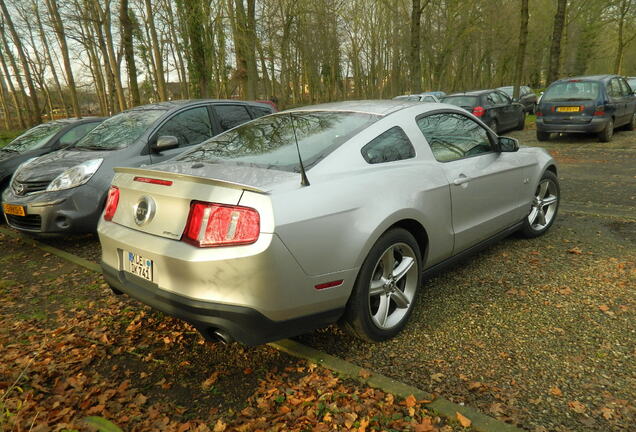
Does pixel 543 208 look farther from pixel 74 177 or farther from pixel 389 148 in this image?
pixel 74 177

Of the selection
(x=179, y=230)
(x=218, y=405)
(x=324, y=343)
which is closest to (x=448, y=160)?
(x=324, y=343)

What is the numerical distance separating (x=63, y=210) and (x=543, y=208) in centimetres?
540

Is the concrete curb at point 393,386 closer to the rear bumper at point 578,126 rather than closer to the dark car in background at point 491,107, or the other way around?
Result: the rear bumper at point 578,126

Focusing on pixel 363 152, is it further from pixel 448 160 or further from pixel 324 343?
pixel 324 343

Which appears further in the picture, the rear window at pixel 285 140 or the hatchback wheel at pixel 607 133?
the hatchback wheel at pixel 607 133

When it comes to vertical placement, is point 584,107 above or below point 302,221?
below

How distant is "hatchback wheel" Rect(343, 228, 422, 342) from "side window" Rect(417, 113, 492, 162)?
871 millimetres

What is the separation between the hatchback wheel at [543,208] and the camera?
4.82 meters

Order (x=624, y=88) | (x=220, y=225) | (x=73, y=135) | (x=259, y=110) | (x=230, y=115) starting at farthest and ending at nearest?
(x=624, y=88)
(x=73, y=135)
(x=259, y=110)
(x=230, y=115)
(x=220, y=225)

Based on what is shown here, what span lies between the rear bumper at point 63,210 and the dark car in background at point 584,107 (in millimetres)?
10765

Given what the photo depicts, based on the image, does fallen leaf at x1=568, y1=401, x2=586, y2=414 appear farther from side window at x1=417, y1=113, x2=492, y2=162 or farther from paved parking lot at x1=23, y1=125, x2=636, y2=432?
side window at x1=417, y1=113, x2=492, y2=162

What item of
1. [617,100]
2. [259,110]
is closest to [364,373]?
[259,110]

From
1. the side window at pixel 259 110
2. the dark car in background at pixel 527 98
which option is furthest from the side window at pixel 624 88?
the side window at pixel 259 110

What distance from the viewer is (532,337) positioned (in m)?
2.99
